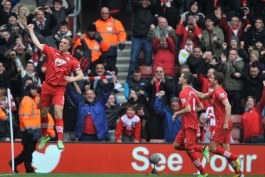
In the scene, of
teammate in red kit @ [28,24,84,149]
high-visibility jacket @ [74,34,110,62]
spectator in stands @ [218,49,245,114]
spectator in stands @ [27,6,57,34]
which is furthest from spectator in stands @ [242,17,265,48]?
teammate in red kit @ [28,24,84,149]

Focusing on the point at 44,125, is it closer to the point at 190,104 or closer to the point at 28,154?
the point at 28,154

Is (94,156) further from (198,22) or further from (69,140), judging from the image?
(198,22)

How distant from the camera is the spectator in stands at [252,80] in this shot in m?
21.8

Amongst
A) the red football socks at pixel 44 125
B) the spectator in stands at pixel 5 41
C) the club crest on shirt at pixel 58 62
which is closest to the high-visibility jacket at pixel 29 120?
the red football socks at pixel 44 125

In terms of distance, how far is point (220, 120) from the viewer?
57.8 feet

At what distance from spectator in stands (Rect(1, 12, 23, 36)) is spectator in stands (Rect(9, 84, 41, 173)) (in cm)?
372

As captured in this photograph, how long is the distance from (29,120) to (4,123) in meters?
1.68

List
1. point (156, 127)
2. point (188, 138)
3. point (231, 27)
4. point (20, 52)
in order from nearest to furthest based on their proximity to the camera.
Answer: point (188, 138) < point (156, 127) < point (20, 52) < point (231, 27)

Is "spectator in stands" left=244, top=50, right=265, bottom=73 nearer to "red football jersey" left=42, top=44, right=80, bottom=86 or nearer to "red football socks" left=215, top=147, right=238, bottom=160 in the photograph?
"red football socks" left=215, top=147, right=238, bottom=160

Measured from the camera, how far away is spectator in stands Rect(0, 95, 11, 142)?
66.5 feet

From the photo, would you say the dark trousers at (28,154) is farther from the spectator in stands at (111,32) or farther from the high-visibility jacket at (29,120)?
the spectator in stands at (111,32)

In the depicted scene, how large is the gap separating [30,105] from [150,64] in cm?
530

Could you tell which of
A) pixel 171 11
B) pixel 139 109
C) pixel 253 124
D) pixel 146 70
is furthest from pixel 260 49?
pixel 139 109

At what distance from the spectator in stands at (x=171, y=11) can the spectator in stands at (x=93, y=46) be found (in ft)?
5.96
